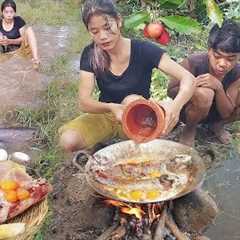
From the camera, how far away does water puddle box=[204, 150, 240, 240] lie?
3.22 metres

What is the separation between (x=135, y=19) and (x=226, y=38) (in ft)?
4.34

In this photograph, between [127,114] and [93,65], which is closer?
[127,114]

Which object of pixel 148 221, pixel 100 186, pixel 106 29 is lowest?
pixel 148 221

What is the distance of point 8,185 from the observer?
9.25ft

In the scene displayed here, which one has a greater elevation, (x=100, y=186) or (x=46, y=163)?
(x=100, y=186)

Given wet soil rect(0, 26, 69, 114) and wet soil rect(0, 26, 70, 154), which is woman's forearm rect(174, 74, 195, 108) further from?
wet soil rect(0, 26, 69, 114)

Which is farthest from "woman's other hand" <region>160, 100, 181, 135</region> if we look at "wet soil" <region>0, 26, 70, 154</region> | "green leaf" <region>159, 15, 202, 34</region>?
"green leaf" <region>159, 15, 202, 34</region>

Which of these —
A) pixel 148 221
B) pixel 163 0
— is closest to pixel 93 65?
pixel 148 221

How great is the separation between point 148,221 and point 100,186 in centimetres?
36

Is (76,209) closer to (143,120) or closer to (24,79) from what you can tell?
(143,120)

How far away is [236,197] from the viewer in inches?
140

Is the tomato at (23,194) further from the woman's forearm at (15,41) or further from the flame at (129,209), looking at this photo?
the woman's forearm at (15,41)

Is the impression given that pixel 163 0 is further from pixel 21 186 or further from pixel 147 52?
pixel 21 186

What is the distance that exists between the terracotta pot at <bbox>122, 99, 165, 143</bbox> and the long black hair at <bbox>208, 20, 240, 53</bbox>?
1.12 meters
